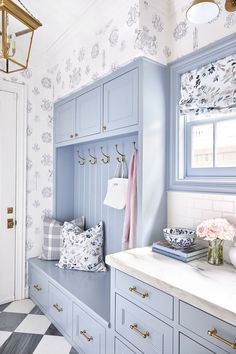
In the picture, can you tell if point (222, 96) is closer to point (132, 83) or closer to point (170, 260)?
point (132, 83)

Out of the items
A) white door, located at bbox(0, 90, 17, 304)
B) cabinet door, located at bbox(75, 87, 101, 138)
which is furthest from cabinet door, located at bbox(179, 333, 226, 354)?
white door, located at bbox(0, 90, 17, 304)

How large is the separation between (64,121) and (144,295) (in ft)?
6.55

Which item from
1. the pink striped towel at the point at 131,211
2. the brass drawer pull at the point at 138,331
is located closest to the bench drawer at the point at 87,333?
the brass drawer pull at the point at 138,331

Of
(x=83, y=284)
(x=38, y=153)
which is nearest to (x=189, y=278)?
(x=83, y=284)

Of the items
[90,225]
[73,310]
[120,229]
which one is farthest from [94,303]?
[90,225]

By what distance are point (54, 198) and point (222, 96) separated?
2049 mm

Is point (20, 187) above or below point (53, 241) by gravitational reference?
above

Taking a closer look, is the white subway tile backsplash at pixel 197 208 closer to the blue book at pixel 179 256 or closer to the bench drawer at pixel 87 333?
the blue book at pixel 179 256

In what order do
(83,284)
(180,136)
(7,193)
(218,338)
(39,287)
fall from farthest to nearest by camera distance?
(7,193) → (39,287) → (83,284) → (180,136) → (218,338)

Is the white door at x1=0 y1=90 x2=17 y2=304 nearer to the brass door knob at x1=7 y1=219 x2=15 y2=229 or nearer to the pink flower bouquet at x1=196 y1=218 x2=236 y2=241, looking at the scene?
the brass door knob at x1=7 y1=219 x2=15 y2=229

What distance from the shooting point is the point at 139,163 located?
73.0 inches

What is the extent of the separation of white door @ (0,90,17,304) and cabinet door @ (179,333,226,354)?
2.08m

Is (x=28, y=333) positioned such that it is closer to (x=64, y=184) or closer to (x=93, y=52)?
(x=64, y=184)

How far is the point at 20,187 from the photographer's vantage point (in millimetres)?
2748
